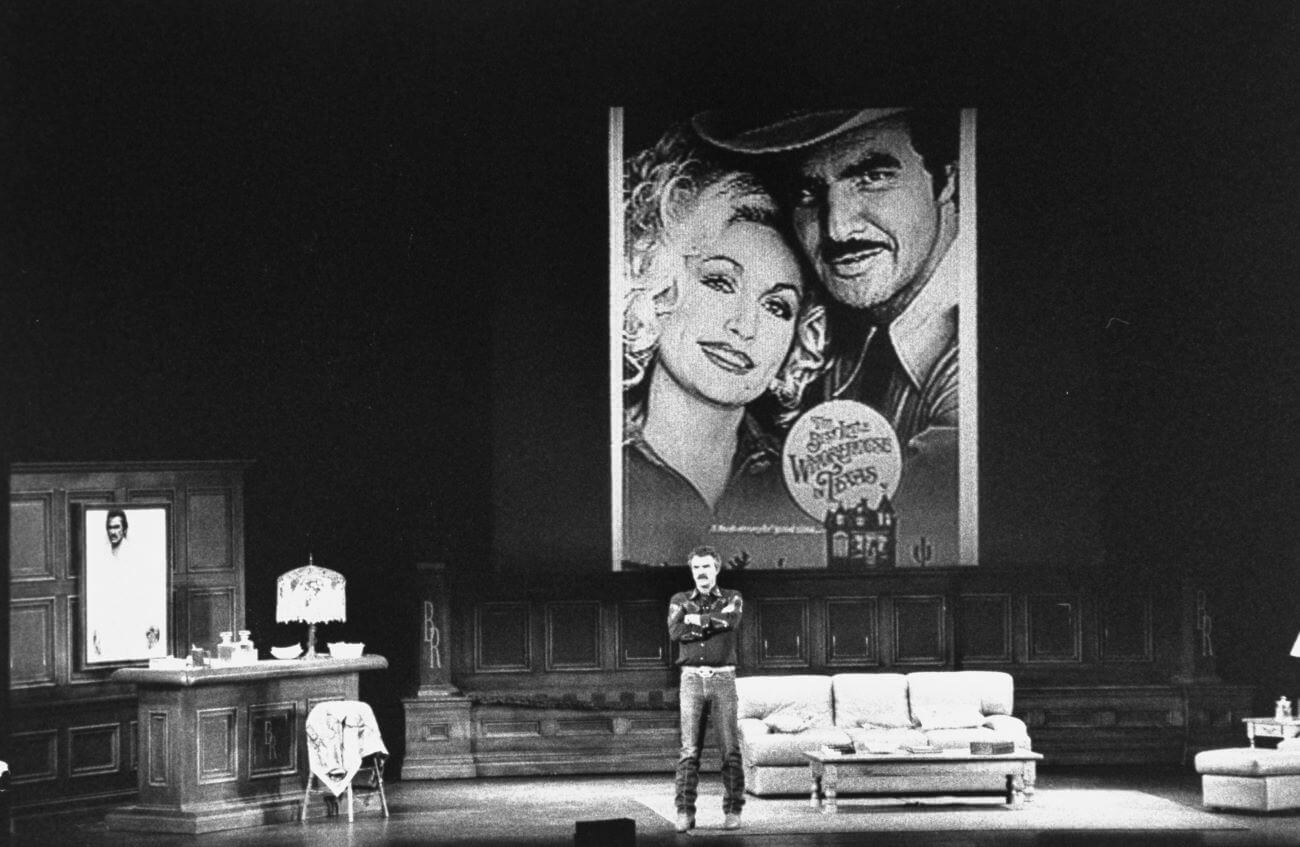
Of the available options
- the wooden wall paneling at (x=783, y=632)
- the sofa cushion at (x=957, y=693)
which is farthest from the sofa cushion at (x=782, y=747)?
the wooden wall paneling at (x=783, y=632)

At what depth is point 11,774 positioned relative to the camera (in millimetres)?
13289

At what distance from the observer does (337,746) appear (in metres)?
12.7

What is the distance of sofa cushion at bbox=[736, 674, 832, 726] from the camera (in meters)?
13.6

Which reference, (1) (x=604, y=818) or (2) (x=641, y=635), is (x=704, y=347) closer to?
(2) (x=641, y=635)

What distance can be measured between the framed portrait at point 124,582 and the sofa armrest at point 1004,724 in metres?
5.56

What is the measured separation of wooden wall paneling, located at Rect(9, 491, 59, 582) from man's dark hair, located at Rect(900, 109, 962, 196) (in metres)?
7.27

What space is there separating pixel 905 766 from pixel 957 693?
1308 millimetres

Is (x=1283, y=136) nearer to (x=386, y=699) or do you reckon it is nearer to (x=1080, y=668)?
(x=1080, y=668)

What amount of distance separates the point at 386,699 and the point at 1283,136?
8.04m

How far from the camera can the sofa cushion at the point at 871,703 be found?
13.6m

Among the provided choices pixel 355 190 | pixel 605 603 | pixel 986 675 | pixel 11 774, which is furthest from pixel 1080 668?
pixel 11 774

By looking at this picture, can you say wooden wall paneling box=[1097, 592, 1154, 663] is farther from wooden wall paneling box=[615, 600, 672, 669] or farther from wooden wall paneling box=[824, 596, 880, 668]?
wooden wall paneling box=[615, 600, 672, 669]

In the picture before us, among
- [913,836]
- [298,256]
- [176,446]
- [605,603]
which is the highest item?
[298,256]

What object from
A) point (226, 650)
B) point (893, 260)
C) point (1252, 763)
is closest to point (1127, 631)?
point (893, 260)
